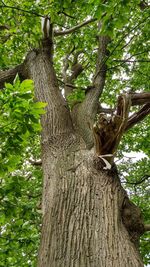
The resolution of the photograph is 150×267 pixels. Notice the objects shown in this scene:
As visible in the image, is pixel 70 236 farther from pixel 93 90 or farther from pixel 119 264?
pixel 93 90

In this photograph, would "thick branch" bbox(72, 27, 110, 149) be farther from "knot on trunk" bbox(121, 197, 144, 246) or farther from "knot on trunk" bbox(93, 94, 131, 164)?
"knot on trunk" bbox(121, 197, 144, 246)

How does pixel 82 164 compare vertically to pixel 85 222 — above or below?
above

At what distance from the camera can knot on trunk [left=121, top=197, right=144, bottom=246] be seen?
2662 mm

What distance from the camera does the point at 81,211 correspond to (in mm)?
2580

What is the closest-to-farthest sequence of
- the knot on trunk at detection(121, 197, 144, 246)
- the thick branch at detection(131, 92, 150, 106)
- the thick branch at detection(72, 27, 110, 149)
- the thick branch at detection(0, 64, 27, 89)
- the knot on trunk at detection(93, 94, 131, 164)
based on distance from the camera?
the knot on trunk at detection(121, 197, 144, 246) < the knot on trunk at detection(93, 94, 131, 164) < the thick branch at detection(131, 92, 150, 106) < the thick branch at detection(72, 27, 110, 149) < the thick branch at detection(0, 64, 27, 89)

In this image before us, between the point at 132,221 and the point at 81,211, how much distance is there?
0.51 metres

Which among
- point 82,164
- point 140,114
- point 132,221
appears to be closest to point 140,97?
point 140,114

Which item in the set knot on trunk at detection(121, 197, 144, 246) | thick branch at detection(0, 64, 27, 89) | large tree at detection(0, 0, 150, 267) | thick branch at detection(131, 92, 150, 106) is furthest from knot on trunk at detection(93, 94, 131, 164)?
thick branch at detection(0, 64, 27, 89)

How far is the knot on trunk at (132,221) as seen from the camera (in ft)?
8.73

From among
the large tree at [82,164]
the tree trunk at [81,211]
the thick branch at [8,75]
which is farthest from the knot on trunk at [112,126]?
the thick branch at [8,75]

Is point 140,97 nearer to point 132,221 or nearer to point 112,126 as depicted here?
point 112,126

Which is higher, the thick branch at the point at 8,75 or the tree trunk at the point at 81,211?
the thick branch at the point at 8,75

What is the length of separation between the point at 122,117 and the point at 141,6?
5.46 metres

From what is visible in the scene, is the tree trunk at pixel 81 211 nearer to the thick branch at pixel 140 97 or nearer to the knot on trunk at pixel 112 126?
the knot on trunk at pixel 112 126
